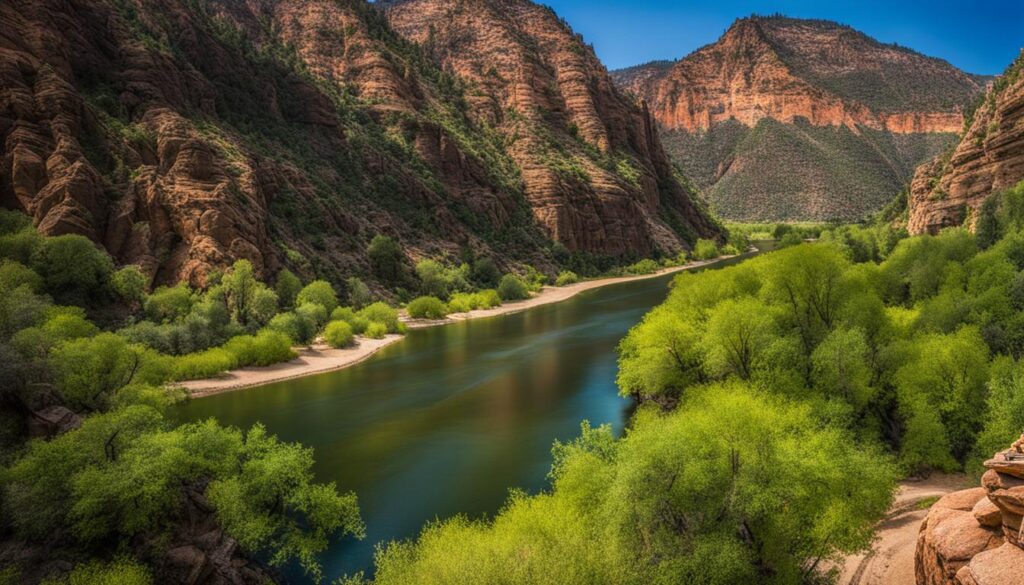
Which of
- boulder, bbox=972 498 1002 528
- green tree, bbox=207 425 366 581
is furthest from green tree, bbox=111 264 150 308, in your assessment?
boulder, bbox=972 498 1002 528

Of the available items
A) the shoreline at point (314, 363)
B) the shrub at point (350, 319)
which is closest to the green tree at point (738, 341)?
the shoreline at point (314, 363)

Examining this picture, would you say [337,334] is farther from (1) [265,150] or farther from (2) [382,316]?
(1) [265,150]

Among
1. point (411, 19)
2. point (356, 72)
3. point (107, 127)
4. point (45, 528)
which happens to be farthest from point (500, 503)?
point (411, 19)

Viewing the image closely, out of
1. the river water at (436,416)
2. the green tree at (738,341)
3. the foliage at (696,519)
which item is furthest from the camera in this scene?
the green tree at (738,341)

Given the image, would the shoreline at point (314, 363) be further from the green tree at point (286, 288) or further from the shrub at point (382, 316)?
the green tree at point (286, 288)

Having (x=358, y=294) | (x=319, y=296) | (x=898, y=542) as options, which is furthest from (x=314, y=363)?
(x=898, y=542)

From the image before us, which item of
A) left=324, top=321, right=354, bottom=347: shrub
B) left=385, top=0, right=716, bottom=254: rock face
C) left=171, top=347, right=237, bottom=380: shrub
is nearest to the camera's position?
left=171, top=347, right=237, bottom=380: shrub

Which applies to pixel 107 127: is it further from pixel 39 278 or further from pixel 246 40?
pixel 246 40

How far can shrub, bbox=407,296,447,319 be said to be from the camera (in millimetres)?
61562

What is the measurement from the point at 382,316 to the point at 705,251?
85.7 meters

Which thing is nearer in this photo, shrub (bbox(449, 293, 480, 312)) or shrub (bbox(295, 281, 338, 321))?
shrub (bbox(295, 281, 338, 321))

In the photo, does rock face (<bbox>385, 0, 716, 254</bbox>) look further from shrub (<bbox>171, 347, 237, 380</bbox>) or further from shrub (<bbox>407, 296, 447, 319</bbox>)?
shrub (<bbox>171, 347, 237, 380</bbox>)

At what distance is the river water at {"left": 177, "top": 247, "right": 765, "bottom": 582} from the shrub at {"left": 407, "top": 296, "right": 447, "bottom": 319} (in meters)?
7.74

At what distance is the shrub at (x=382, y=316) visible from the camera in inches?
2151
